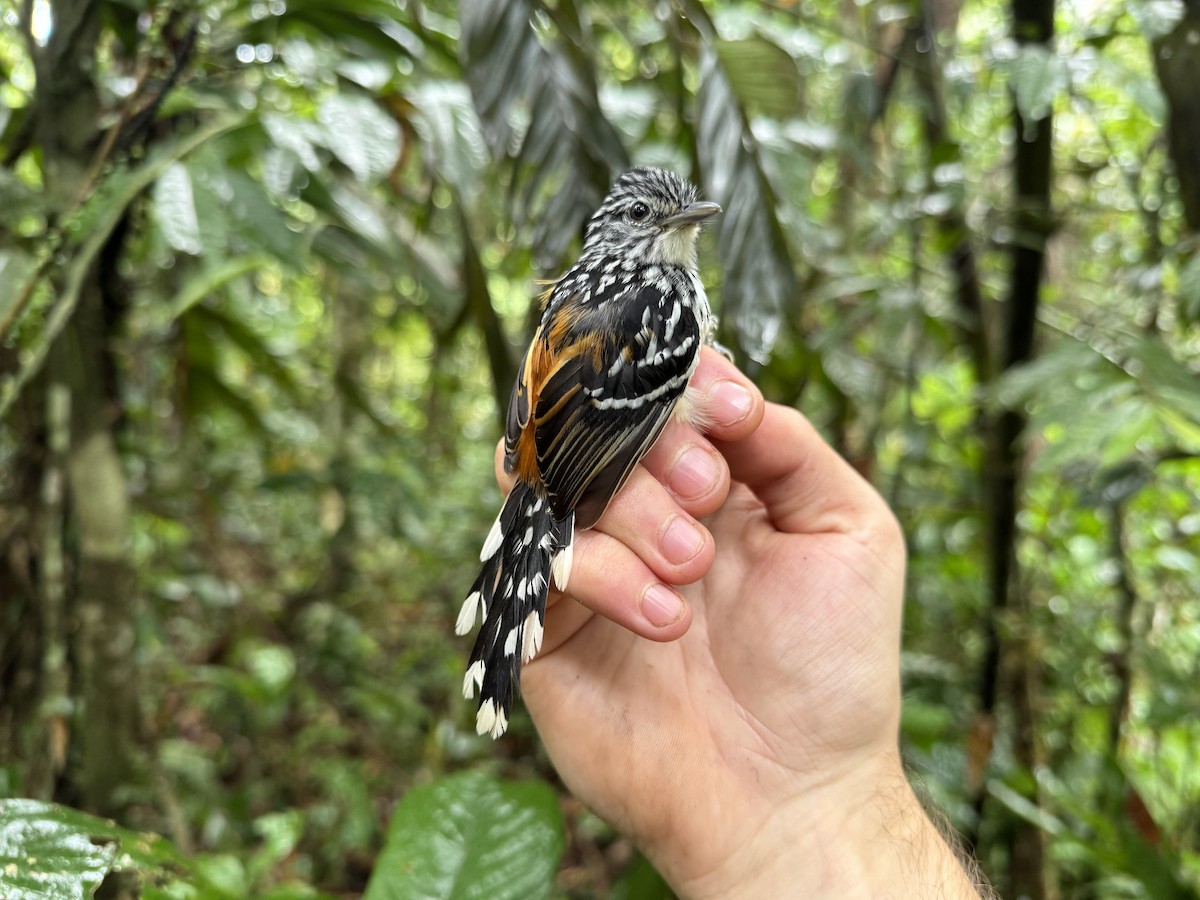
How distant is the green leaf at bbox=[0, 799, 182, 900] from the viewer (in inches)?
37.1

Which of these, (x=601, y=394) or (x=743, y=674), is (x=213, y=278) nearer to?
(x=601, y=394)

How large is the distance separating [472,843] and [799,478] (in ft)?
2.82

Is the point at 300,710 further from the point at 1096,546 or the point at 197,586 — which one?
the point at 1096,546

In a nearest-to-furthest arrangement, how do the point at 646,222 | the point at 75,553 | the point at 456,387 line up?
the point at 646,222
the point at 75,553
the point at 456,387

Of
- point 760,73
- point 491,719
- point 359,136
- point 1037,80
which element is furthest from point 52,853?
point 1037,80

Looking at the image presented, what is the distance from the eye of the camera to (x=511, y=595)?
1371 millimetres

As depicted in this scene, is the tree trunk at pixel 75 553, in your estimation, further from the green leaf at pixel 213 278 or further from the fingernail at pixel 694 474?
the fingernail at pixel 694 474

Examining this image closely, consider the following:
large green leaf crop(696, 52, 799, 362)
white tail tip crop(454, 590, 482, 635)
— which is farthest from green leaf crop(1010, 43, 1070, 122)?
white tail tip crop(454, 590, 482, 635)

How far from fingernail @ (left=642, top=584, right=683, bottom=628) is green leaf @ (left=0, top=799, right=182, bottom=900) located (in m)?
0.76

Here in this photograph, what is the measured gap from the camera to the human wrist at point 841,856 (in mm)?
1368

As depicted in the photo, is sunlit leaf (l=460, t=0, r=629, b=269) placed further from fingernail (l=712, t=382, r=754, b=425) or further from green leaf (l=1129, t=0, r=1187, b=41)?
green leaf (l=1129, t=0, r=1187, b=41)

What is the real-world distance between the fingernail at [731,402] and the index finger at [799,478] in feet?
0.34

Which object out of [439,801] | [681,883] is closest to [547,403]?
[439,801]

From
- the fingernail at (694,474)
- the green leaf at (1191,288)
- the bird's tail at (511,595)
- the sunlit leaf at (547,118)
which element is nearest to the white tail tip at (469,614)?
the bird's tail at (511,595)
